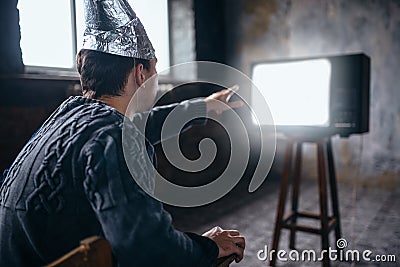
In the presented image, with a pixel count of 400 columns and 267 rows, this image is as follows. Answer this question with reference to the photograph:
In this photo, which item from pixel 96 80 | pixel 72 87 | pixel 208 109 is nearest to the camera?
pixel 96 80

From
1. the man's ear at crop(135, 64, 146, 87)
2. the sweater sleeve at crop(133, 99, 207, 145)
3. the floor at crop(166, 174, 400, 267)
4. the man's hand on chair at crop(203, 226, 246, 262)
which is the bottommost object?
the floor at crop(166, 174, 400, 267)

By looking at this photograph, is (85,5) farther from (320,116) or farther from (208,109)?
(320,116)

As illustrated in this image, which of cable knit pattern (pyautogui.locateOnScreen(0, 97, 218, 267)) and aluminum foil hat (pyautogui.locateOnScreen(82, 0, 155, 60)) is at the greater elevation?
aluminum foil hat (pyautogui.locateOnScreen(82, 0, 155, 60))

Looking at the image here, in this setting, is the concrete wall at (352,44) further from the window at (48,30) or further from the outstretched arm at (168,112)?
the outstretched arm at (168,112)

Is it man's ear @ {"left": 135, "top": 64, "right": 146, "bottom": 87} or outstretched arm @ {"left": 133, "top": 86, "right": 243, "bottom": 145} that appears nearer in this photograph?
man's ear @ {"left": 135, "top": 64, "right": 146, "bottom": 87}

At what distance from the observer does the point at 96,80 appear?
92cm

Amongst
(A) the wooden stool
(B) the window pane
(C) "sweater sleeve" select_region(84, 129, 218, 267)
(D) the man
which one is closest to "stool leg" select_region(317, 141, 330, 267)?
(A) the wooden stool

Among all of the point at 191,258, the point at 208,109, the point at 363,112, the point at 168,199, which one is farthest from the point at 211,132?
the point at 191,258

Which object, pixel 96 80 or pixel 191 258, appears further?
pixel 96 80

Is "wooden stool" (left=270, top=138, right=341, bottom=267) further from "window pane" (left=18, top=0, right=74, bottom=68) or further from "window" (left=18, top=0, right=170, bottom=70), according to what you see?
"window pane" (left=18, top=0, right=74, bottom=68)

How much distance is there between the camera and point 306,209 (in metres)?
3.26

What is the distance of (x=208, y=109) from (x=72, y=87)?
1431mm

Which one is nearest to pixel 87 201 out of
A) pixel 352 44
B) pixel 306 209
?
pixel 306 209

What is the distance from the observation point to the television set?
82.3 inches
